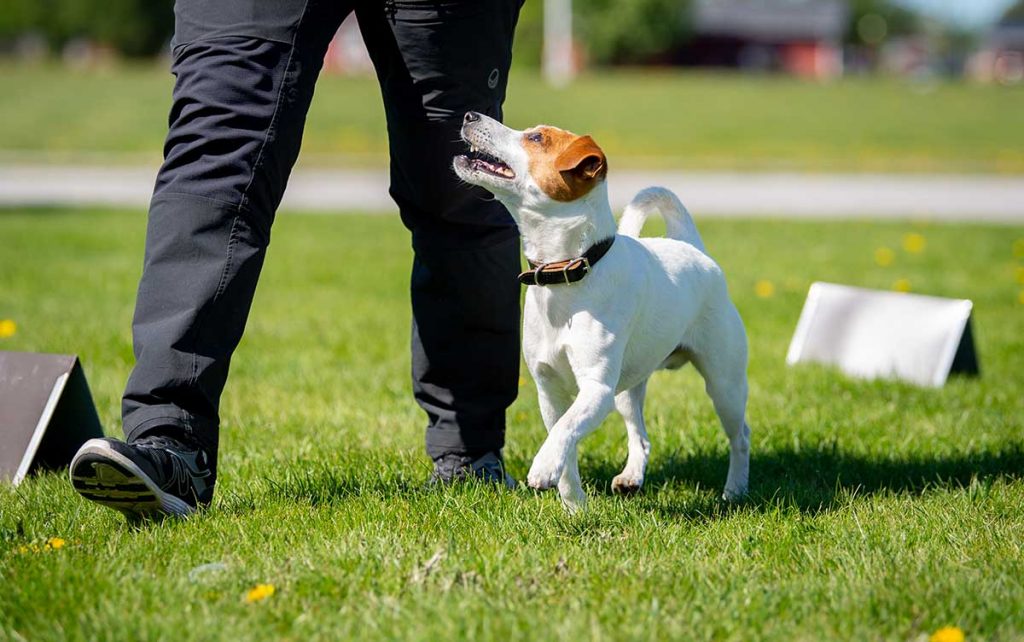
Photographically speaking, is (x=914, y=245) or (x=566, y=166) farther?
(x=914, y=245)

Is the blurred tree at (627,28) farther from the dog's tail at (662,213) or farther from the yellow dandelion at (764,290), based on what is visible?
the dog's tail at (662,213)

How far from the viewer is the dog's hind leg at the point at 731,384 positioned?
3.67m

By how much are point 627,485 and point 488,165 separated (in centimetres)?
103

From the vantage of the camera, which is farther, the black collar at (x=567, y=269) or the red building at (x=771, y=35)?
the red building at (x=771, y=35)

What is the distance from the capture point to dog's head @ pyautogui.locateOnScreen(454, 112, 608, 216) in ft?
10.7

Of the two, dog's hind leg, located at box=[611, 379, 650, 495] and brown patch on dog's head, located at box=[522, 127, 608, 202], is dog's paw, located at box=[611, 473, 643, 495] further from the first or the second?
brown patch on dog's head, located at box=[522, 127, 608, 202]

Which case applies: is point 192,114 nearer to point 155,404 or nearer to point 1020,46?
point 155,404

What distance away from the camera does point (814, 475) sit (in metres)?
3.81

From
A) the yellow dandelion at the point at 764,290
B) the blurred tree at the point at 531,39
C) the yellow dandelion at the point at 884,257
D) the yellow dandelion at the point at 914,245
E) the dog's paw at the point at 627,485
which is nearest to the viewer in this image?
the dog's paw at the point at 627,485

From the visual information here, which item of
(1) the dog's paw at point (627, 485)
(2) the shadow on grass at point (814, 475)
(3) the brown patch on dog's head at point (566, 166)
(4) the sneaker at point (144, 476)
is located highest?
(3) the brown patch on dog's head at point (566, 166)

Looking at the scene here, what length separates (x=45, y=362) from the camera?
12.3 ft

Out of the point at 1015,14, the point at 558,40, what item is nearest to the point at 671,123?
the point at 558,40

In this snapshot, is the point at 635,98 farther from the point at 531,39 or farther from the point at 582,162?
the point at 531,39

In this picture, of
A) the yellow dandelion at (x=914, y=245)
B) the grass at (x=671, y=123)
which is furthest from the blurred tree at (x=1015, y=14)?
the yellow dandelion at (x=914, y=245)
